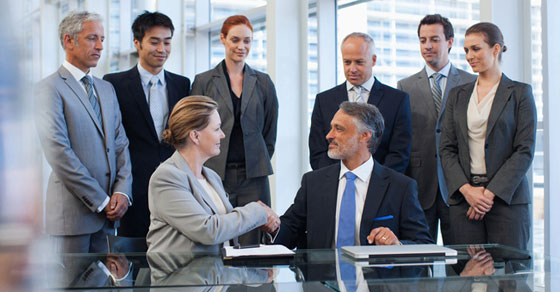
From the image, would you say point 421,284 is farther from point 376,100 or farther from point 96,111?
point 96,111

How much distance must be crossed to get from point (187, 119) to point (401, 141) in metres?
1.33

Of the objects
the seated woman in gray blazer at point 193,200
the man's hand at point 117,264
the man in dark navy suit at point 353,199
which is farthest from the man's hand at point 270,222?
the man's hand at point 117,264

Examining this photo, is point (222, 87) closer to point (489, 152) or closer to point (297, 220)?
point (297, 220)

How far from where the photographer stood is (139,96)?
385 cm

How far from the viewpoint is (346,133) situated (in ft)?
9.84

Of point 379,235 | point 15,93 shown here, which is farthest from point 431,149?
point 15,93

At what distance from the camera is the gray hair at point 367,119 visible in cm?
303

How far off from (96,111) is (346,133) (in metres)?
1.48

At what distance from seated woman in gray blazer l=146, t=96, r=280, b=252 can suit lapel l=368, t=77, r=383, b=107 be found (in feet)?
3.69

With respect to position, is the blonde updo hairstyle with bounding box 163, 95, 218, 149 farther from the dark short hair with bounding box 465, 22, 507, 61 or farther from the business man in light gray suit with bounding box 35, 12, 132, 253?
the dark short hair with bounding box 465, 22, 507, 61

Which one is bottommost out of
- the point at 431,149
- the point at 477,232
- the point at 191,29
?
the point at 477,232

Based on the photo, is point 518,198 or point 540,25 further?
point 540,25

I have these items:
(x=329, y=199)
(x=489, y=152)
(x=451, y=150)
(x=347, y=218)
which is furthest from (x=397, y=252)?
(x=451, y=150)

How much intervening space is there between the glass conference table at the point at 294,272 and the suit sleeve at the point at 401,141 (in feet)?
4.61
